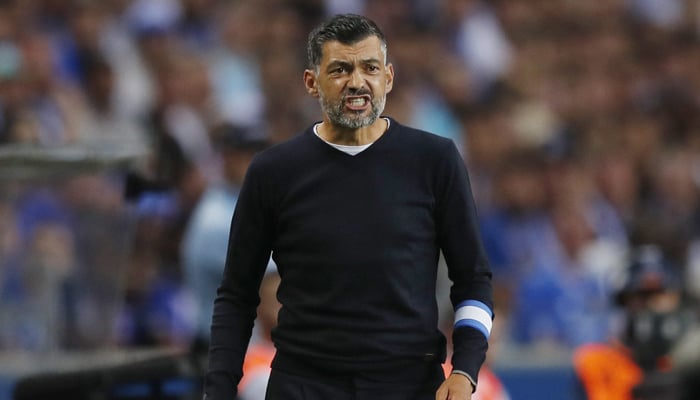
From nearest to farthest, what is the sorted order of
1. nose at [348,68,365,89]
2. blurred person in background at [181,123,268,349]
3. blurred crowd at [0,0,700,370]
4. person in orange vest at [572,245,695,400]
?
1. nose at [348,68,365,89]
2. blurred person in background at [181,123,268,349]
3. blurred crowd at [0,0,700,370]
4. person in orange vest at [572,245,695,400]

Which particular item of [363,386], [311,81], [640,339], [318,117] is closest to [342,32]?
[311,81]

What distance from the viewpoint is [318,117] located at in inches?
419

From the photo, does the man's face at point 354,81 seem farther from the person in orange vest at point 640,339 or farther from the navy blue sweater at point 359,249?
the person in orange vest at point 640,339

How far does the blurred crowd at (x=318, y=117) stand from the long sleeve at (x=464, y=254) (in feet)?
6.97

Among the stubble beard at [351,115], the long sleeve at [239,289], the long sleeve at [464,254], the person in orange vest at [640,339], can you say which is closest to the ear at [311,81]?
the stubble beard at [351,115]

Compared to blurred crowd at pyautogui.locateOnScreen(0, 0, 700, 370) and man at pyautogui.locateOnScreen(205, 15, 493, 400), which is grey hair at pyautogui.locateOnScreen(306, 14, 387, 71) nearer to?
man at pyautogui.locateOnScreen(205, 15, 493, 400)

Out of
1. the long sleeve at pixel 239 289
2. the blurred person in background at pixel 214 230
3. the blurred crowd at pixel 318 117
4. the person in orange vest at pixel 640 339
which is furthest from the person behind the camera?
the person in orange vest at pixel 640 339

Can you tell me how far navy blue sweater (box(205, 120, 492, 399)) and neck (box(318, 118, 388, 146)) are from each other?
0.09 ft

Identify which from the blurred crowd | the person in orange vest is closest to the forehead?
the blurred crowd

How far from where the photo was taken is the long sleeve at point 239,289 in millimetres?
4387

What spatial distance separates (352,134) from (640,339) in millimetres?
3037

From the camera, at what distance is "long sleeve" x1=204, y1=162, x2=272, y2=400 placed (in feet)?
14.4

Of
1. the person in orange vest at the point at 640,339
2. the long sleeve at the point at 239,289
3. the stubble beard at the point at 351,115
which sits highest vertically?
the stubble beard at the point at 351,115

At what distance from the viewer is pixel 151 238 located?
7.68 metres
